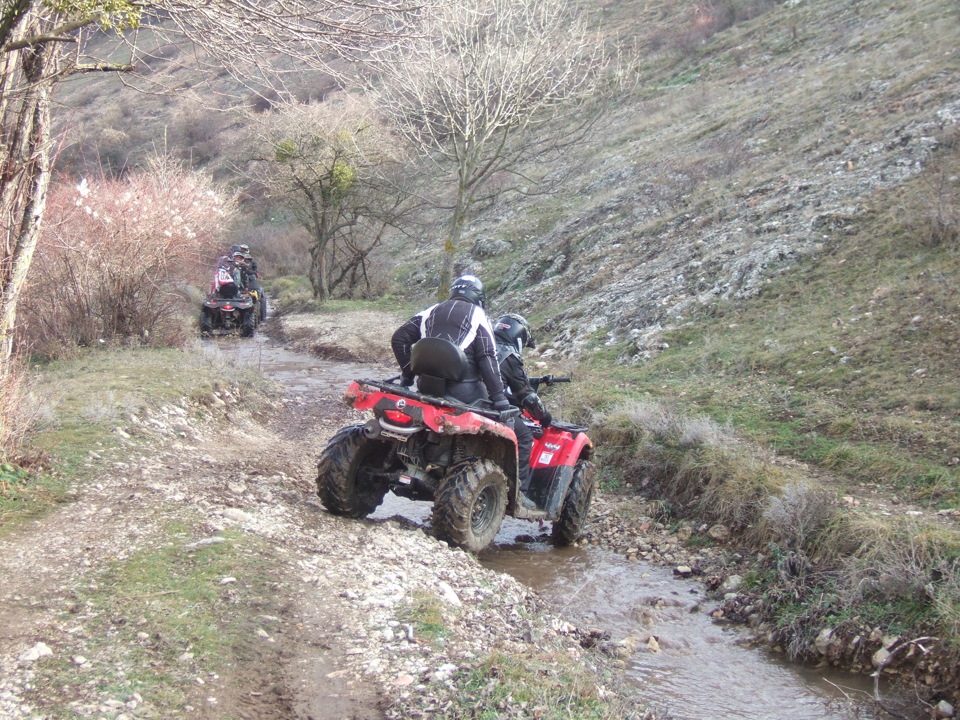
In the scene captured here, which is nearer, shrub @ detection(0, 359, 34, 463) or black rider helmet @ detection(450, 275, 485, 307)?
shrub @ detection(0, 359, 34, 463)

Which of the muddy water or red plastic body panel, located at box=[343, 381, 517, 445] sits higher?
red plastic body panel, located at box=[343, 381, 517, 445]

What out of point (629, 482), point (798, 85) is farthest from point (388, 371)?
point (798, 85)

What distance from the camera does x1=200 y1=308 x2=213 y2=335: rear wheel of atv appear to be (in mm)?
19391

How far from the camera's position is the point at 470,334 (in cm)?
613

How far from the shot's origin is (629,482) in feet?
28.1

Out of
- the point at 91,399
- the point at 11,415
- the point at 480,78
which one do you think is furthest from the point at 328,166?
the point at 11,415

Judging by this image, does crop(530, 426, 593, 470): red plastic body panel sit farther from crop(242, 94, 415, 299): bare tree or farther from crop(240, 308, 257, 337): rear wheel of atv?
crop(242, 94, 415, 299): bare tree

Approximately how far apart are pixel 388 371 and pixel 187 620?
10857mm

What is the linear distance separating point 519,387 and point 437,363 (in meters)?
1.00

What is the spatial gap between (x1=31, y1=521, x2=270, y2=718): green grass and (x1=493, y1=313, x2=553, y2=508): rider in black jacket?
2.39 m

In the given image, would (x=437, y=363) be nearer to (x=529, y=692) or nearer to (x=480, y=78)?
(x=529, y=692)

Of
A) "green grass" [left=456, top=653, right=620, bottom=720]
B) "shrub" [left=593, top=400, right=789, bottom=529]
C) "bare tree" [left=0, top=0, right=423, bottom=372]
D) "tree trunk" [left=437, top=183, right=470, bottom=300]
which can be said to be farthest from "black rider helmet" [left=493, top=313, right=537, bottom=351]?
"tree trunk" [left=437, top=183, right=470, bottom=300]

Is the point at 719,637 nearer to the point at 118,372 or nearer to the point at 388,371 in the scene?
the point at 118,372

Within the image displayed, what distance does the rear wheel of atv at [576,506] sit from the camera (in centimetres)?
696
